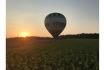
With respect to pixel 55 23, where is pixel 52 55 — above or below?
below

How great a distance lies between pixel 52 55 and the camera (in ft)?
8.08

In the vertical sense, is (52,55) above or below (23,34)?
below

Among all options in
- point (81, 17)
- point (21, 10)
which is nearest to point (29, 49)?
point (21, 10)

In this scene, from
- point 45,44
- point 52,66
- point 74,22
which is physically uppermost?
point 74,22

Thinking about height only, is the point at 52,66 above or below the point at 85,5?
below

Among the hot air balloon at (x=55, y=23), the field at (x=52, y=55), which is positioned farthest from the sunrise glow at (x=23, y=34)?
the hot air balloon at (x=55, y=23)

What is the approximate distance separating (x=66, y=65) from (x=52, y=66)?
0.10 metres

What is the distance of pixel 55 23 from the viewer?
8.15 ft

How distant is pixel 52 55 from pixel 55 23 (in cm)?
23

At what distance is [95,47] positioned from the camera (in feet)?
7.99

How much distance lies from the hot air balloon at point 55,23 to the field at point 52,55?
2.5 inches

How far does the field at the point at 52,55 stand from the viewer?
8.02 feet

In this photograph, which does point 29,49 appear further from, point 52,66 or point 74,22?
point 74,22

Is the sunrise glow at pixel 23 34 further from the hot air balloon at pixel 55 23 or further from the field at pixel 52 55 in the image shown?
the hot air balloon at pixel 55 23
